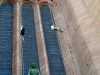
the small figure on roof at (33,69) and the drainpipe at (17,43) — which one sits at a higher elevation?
the drainpipe at (17,43)

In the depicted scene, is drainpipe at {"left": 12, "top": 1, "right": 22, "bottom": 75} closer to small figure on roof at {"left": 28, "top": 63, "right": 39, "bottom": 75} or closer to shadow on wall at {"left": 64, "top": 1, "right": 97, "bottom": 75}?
small figure on roof at {"left": 28, "top": 63, "right": 39, "bottom": 75}

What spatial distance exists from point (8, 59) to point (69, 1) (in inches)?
75.9

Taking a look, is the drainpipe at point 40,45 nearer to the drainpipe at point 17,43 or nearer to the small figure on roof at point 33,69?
the small figure on roof at point 33,69

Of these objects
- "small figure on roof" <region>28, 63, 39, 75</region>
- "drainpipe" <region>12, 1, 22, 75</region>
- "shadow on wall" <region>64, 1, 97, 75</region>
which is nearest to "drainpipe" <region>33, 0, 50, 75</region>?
"small figure on roof" <region>28, 63, 39, 75</region>

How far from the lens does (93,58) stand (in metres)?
4.83

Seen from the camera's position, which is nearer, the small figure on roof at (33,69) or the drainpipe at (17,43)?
the small figure on roof at (33,69)

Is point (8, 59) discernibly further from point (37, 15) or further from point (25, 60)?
point (37, 15)

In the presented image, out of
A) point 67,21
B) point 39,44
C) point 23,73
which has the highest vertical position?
point 67,21

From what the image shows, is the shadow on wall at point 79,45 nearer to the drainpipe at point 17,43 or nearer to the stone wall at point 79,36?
the stone wall at point 79,36

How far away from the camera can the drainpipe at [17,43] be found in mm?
4898

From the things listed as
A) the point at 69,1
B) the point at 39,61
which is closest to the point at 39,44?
the point at 39,61

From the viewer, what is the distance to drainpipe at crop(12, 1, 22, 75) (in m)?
4.90

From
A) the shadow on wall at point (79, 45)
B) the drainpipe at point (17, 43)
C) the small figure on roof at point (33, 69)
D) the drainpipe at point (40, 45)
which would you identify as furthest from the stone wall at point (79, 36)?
the drainpipe at point (17, 43)

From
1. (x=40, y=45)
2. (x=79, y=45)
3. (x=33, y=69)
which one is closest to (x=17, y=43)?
(x=40, y=45)
